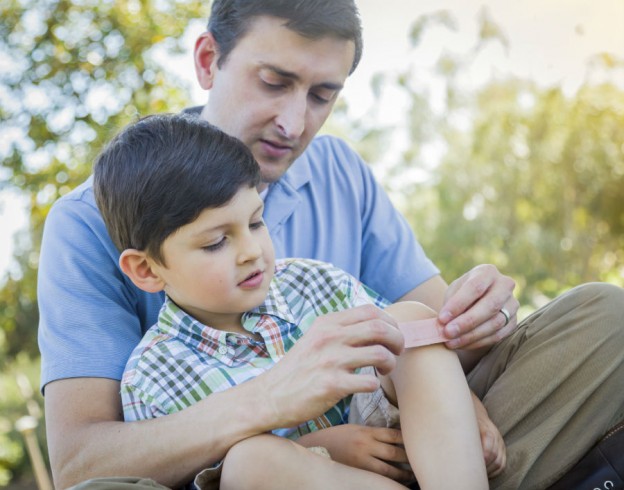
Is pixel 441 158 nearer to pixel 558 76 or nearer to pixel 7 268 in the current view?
pixel 558 76

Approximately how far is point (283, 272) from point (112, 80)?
13.0ft

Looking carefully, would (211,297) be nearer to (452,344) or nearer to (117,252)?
(117,252)

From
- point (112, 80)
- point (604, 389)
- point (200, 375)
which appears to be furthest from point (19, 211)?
point (604, 389)

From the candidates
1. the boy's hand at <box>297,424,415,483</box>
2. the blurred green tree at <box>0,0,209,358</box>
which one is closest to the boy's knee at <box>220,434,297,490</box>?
the boy's hand at <box>297,424,415,483</box>

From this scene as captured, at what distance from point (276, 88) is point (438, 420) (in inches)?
43.4

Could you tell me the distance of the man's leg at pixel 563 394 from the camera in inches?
67.4

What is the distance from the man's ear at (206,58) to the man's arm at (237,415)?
3.53ft

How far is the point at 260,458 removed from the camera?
1457 millimetres

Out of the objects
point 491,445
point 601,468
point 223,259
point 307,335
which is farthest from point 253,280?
point 601,468

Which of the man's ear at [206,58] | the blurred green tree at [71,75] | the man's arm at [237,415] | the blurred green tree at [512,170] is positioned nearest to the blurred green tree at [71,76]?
the blurred green tree at [71,75]

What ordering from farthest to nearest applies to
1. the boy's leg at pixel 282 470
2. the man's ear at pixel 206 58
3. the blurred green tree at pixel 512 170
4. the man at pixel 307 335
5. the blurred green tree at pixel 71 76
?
the blurred green tree at pixel 512 170, the blurred green tree at pixel 71 76, the man's ear at pixel 206 58, the man at pixel 307 335, the boy's leg at pixel 282 470

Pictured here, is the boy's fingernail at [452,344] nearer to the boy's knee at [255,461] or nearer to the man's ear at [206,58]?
the boy's knee at [255,461]

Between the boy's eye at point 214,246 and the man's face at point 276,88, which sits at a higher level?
the man's face at point 276,88

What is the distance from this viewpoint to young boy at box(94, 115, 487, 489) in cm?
158
